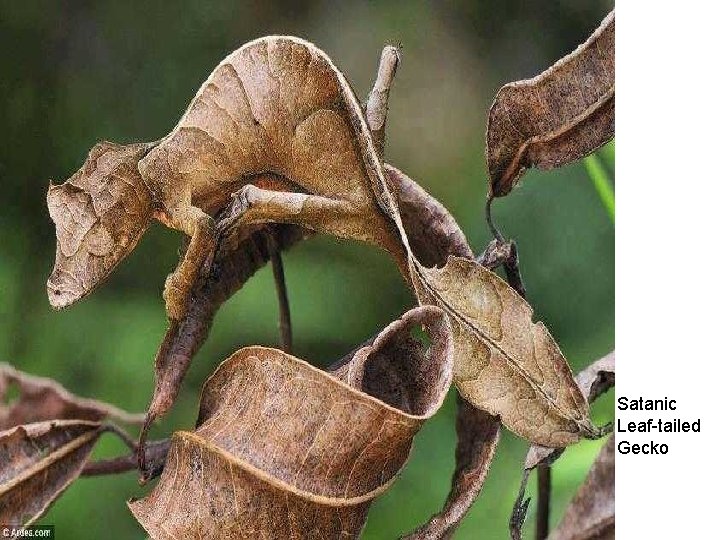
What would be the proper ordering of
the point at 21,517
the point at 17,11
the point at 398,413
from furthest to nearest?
the point at 17,11, the point at 21,517, the point at 398,413

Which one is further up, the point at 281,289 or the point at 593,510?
the point at 281,289

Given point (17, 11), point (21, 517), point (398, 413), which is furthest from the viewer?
point (17, 11)

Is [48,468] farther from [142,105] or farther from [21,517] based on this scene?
[142,105]

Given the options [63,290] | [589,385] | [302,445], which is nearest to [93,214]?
[63,290]

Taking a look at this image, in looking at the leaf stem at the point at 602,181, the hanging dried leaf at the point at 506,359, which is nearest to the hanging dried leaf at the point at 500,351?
the hanging dried leaf at the point at 506,359

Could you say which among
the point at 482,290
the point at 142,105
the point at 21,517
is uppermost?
the point at 142,105

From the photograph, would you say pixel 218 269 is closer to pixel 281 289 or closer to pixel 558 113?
pixel 281 289

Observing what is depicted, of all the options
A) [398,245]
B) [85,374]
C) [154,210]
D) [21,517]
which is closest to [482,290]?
[398,245]

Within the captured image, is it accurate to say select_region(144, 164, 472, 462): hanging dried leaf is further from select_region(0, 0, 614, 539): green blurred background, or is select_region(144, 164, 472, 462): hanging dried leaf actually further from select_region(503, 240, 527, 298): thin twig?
select_region(0, 0, 614, 539): green blurred background
